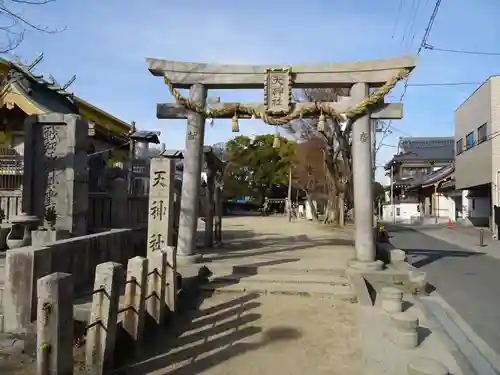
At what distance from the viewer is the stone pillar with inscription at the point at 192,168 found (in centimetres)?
1064

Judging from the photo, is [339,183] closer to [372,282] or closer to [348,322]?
[372,282]

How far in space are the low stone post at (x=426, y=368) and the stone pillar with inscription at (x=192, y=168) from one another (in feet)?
22.3

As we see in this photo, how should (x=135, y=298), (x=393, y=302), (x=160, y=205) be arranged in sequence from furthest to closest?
(x=160, y=205), (x=393, y=302), (x=135, y=298)

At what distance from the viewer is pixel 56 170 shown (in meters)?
9.84

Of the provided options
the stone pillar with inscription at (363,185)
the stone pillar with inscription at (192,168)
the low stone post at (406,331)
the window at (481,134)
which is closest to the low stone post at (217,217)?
the stone pillar with inscription at (192,168)

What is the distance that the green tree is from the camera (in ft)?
169

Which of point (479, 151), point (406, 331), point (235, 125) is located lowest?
point (406, 331)

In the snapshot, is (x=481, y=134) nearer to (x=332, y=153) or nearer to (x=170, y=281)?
(x=332, y=153)

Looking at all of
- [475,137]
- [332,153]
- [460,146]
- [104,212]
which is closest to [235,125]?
[104,212]

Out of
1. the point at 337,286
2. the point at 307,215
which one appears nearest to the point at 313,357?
the point at 337,286

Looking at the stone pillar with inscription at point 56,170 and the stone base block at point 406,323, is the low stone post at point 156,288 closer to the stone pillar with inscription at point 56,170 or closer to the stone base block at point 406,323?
the stone base block at point 406,323

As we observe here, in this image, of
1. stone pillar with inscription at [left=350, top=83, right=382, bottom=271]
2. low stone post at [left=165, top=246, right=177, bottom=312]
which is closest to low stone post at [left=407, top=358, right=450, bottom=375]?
low stone post at [left=165, top=246, right=177, bottom=312]

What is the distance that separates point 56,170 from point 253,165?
4272cm

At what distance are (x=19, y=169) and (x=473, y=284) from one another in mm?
13790
